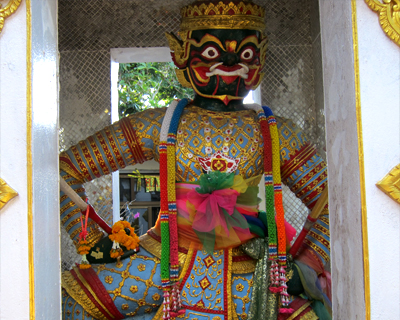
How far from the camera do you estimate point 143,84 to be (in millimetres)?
8227

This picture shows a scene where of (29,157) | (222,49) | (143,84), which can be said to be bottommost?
(29,157)

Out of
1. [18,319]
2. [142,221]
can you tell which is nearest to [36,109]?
[18,319]

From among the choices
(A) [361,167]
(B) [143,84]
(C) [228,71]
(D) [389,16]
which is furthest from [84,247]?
(B) [143,84]

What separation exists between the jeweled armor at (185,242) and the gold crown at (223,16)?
0.45 m

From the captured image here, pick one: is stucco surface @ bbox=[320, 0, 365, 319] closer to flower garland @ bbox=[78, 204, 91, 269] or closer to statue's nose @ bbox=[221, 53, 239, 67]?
statue's nose @ bbox=[221, 53, 239, 67]

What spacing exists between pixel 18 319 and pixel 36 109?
723 millimetres

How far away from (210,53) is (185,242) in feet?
3.23

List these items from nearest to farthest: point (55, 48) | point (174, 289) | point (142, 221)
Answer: point (55, 48), point (174, 289), point (142, 221)

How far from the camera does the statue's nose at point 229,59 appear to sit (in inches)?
126

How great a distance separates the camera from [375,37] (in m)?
2.16

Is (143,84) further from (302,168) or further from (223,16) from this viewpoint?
(302,168)

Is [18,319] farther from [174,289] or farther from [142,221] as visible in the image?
[142,221]

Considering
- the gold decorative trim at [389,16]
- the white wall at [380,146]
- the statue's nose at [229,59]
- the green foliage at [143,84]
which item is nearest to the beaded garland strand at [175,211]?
the statue's nose at [229,59]

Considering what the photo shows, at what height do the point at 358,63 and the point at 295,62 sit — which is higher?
the point at 295,62
